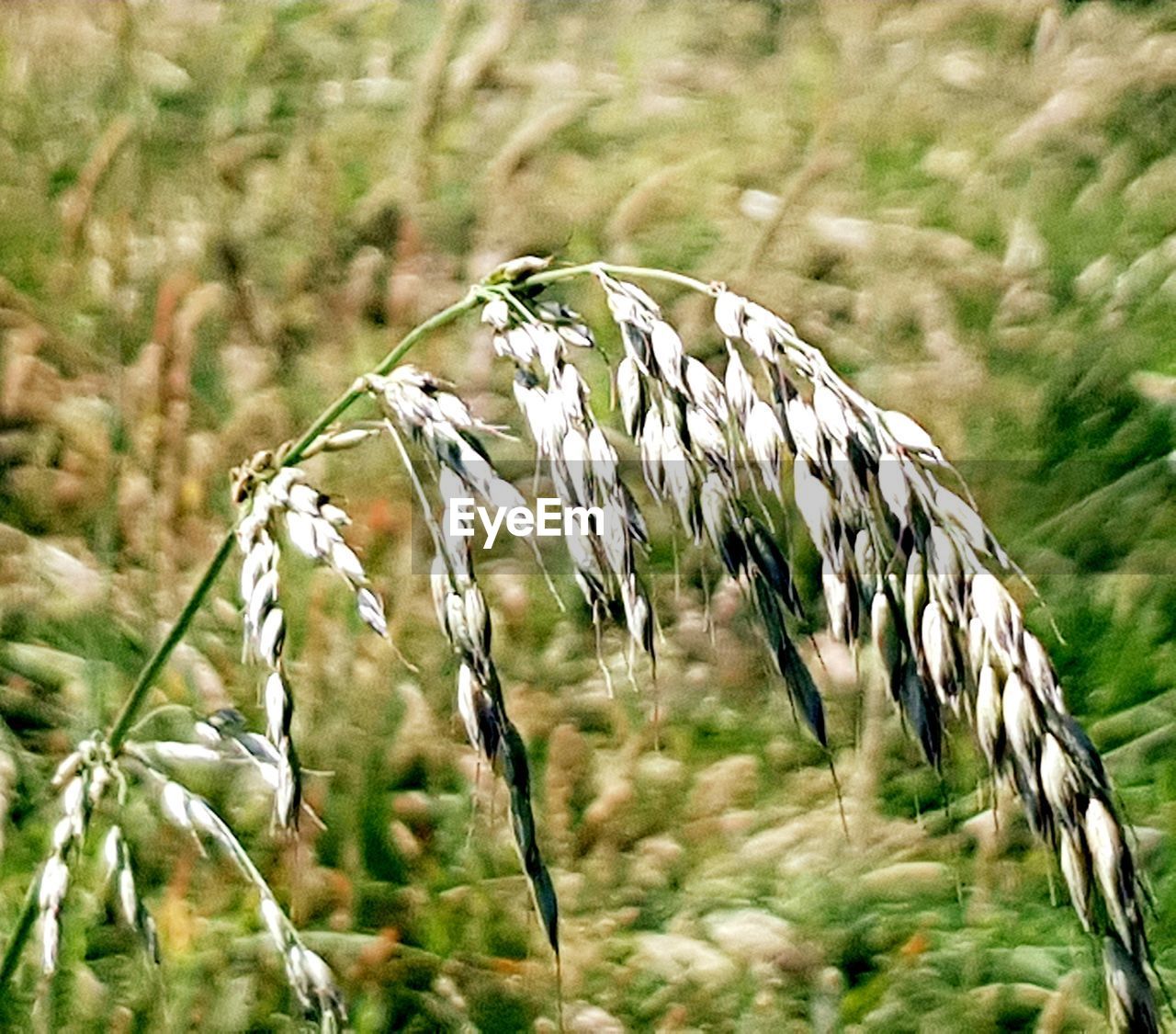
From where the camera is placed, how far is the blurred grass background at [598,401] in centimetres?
144

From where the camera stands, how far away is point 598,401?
1949mm

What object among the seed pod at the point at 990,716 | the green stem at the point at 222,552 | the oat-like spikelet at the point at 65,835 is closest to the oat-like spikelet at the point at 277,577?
the green stem at the point at 222,552

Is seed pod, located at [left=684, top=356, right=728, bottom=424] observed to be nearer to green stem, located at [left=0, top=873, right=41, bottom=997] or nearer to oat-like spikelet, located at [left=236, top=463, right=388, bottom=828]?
oat-like spikelet, located at [left=236, top=463, right=388, bottom=828]

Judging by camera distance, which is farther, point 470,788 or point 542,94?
point 542,94

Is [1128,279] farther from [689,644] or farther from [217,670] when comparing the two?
[217,670]

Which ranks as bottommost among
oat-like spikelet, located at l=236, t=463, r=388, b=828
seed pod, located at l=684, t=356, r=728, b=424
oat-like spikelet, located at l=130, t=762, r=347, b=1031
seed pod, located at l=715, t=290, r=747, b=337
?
oat-like spikelet, located at l=130, t=762, r=347, b=1031

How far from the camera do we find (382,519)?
1658 millimetres

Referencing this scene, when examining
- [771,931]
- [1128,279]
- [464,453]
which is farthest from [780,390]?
[1128,279]

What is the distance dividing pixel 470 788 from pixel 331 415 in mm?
723

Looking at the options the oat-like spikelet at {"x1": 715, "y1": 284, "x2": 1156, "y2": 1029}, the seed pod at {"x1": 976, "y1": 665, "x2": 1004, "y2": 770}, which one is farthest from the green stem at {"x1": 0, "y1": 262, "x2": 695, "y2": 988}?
the seed pod at {"x1": 976, "y1": 665, "x2": 1004, "y2": 770}

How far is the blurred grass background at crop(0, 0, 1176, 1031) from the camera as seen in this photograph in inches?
56.7

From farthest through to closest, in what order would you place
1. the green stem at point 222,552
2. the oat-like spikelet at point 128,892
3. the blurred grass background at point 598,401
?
1. the blurred grass background at point 598,401
2. the oat-like spikelet at point 128,892
3. the green stem at point 222,552

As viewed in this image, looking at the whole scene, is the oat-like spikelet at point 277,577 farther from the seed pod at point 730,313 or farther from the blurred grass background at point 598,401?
the blurred grass background at point 598,401

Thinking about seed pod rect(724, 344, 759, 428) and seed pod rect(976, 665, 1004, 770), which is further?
seed pod rect(724, 344, 759, 428)
